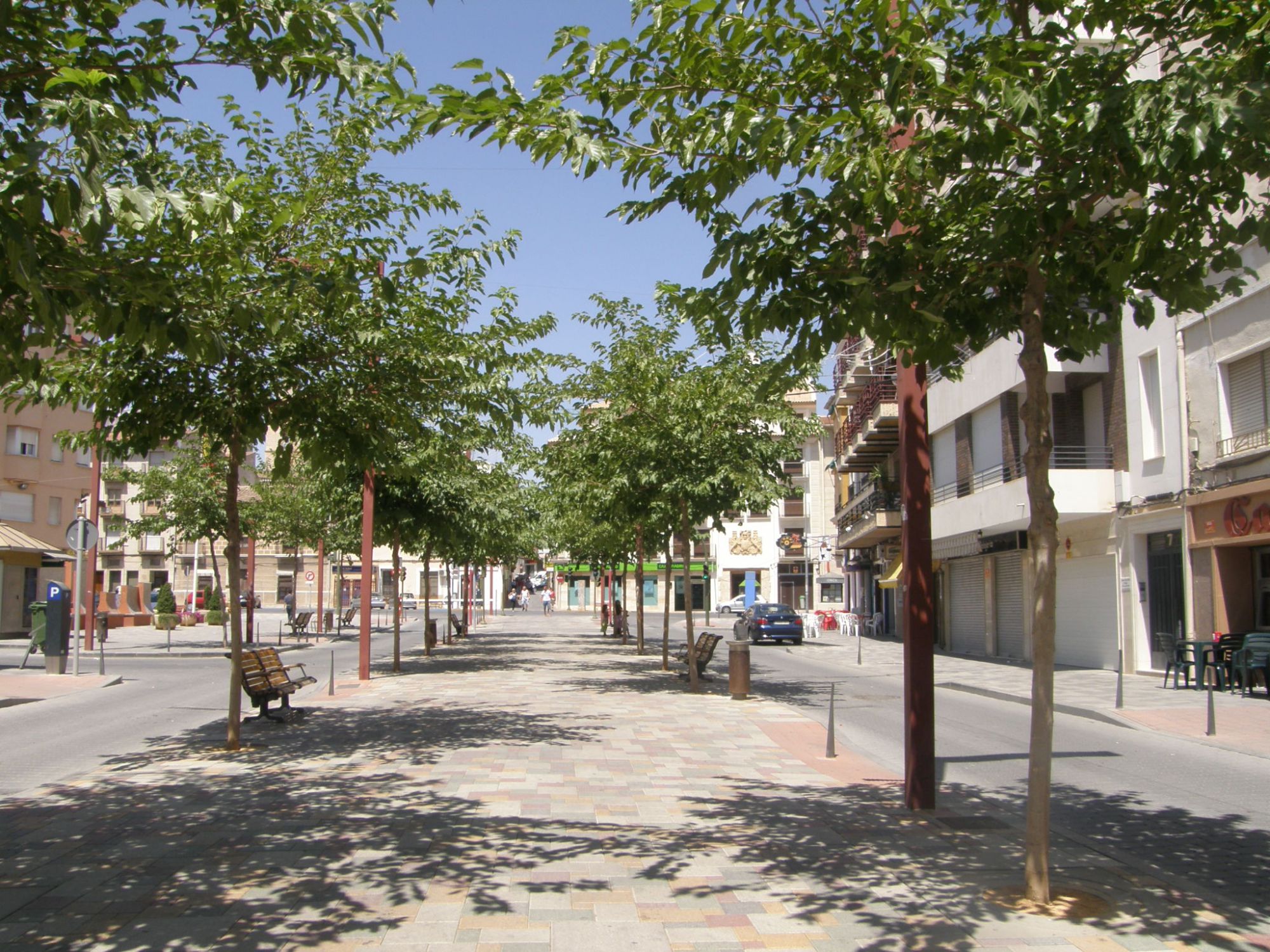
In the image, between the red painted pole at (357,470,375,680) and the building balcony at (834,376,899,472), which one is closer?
the red painted pole at (357,470,375,680)

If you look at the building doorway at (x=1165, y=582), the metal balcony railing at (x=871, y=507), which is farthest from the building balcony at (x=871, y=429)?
the building doorway at (x=1165, y=582)

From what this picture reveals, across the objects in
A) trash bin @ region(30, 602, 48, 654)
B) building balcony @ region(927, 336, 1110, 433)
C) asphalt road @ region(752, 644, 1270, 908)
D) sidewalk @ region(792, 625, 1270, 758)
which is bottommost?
asphalt road @ region(752, 644, 1270, 908)

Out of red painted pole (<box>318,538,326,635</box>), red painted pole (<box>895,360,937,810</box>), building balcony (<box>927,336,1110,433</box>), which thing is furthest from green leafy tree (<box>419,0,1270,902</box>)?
red painted pole (<box>318,538,326,635</box>)

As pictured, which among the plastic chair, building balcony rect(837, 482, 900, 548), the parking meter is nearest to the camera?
the plastic chair

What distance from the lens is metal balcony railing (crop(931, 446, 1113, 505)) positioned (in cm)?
2516

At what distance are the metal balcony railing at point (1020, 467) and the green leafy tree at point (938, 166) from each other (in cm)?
1537

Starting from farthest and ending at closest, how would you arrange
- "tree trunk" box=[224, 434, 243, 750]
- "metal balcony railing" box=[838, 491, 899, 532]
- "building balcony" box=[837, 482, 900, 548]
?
"metal balcony railing" box=[838, 491, 899, 532] < "building balcony" box=[837, 482, 900, 548] < "tree trunk" box=[224, 434, 243, 750]

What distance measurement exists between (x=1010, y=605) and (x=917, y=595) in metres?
23.7

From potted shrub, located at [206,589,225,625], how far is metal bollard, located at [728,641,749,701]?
113 ft

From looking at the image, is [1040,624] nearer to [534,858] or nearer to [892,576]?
[534,858]

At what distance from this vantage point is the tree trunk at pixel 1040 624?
5914mm

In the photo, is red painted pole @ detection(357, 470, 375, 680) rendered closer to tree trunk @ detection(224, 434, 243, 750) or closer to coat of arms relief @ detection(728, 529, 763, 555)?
tree trunk @ detection(224, 434, 243, 750)

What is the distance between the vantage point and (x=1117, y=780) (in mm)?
10539

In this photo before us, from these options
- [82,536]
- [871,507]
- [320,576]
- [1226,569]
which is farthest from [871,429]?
[82,536]
